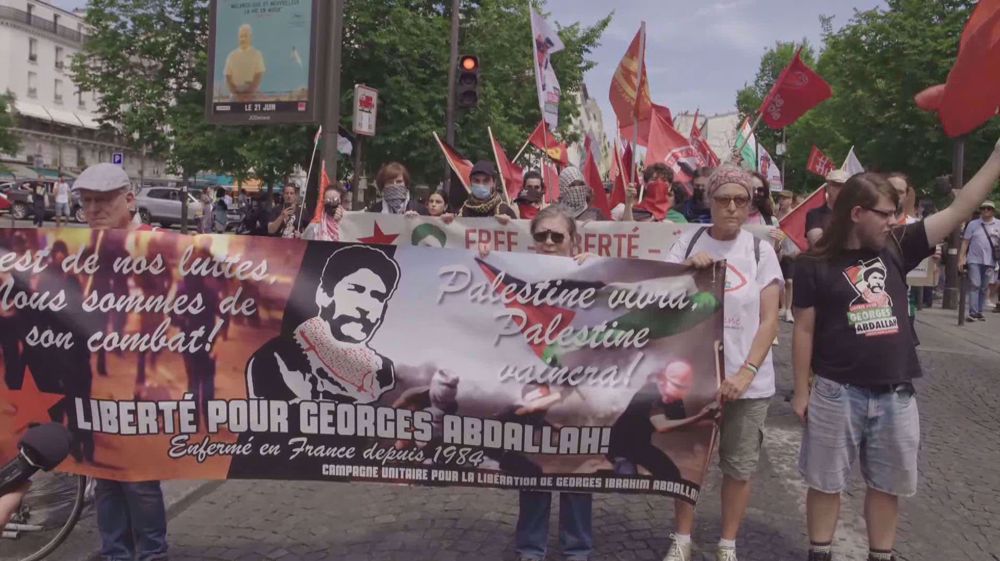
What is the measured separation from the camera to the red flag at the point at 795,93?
9.64 metres

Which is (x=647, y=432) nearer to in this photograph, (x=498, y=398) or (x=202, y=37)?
(x=498, y=398)

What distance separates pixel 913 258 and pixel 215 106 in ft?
29.8

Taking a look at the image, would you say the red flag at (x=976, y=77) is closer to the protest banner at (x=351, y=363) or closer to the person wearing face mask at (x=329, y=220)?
the protest banner at (x=351, y=363)

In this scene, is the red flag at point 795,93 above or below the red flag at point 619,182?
above

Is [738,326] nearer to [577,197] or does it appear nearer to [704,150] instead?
[577,197]

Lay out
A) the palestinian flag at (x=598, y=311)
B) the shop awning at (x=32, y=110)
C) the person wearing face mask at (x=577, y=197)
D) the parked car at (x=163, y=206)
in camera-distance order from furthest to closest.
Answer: the shop awning at (x=32, y=110), the parked car at (x=163, y=206), the person wearing face mask at (x=577, y=197), the palestinian flag at (x=598, y=311)

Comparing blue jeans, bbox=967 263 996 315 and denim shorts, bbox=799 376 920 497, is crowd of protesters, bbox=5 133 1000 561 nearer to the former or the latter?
denim shorts, bbox=799 376 920 497

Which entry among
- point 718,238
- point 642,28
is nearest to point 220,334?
point 718,238

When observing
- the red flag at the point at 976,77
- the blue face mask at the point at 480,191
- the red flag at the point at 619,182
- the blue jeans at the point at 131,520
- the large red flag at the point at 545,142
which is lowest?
the blue jeans at the point at 131,520

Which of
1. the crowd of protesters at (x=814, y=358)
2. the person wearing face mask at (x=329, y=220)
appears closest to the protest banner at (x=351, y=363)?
the crowd of protesters at (x=814, y=358)

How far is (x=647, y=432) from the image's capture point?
3.69 m

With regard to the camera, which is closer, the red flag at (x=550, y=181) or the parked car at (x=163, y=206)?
the red flag at (x=550, y=181)

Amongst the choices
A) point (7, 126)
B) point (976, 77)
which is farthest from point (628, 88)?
point (7, 126)

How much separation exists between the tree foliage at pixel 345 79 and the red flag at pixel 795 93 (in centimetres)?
1115
